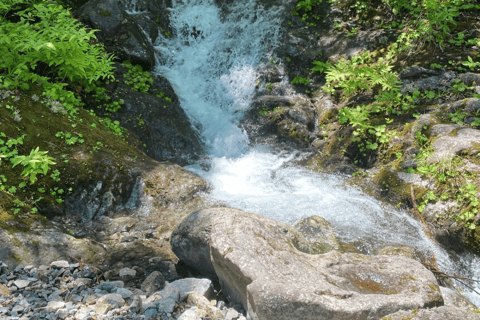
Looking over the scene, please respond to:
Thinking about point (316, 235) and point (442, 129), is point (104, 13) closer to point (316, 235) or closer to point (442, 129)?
point (316, 235)

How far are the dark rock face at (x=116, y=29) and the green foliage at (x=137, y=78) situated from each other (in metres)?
0.26

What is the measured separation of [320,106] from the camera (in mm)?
8922

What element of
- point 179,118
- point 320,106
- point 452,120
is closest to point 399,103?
point 452,120

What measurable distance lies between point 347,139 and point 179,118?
427 centimetres

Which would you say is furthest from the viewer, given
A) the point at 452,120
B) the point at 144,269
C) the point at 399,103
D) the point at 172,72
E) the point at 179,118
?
the point at 172,72

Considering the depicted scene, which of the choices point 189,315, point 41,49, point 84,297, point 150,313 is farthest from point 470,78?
point 41,49

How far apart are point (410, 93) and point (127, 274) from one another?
7.02 m

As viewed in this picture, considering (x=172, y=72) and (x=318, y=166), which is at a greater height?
(x=172, y=72)

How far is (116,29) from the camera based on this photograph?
29.2ft

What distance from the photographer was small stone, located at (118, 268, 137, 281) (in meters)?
4.08

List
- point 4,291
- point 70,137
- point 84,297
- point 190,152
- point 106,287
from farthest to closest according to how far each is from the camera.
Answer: point 190,152
point 70,137
point 106,287
point 84,297
point 4,291

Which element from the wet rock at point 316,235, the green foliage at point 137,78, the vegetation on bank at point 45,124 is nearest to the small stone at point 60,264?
the vegetation on bank at point 45,124

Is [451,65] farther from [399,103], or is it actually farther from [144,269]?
[144,269]

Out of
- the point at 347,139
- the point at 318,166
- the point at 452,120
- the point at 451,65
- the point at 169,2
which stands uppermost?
the point at 169,2
